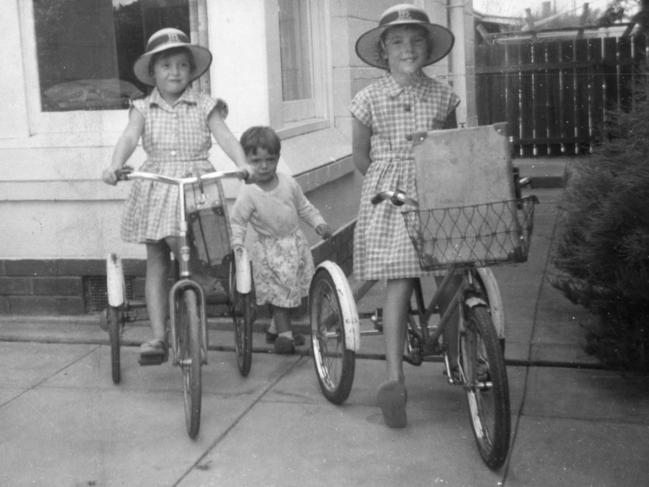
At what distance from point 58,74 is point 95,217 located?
0.92 metres

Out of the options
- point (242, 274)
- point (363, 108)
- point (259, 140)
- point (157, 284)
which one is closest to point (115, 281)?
point (157, 284)

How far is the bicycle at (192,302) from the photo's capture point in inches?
178

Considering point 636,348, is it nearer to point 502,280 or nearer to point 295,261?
point 295,261

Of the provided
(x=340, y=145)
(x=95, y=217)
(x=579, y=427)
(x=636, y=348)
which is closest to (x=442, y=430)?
(x=579, y=427)

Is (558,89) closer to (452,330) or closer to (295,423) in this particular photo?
(452,330)

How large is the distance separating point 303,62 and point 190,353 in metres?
3.42

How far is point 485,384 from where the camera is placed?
4125 millimetres

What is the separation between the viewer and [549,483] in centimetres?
400

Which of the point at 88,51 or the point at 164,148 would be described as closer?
the point at 164,148

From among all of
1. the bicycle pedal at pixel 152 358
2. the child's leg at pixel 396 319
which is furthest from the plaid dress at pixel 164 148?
the child's leg at pixel 396 319

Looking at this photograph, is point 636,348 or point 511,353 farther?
point 511,353

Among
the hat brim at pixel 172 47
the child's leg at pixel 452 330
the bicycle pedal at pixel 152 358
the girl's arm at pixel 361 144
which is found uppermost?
the hat brim at pixel 172 47

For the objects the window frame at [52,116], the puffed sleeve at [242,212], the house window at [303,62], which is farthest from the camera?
the house window at [303,62]

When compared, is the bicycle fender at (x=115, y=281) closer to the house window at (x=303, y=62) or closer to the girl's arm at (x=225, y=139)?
the girl's arm at (x=225, y=139)
